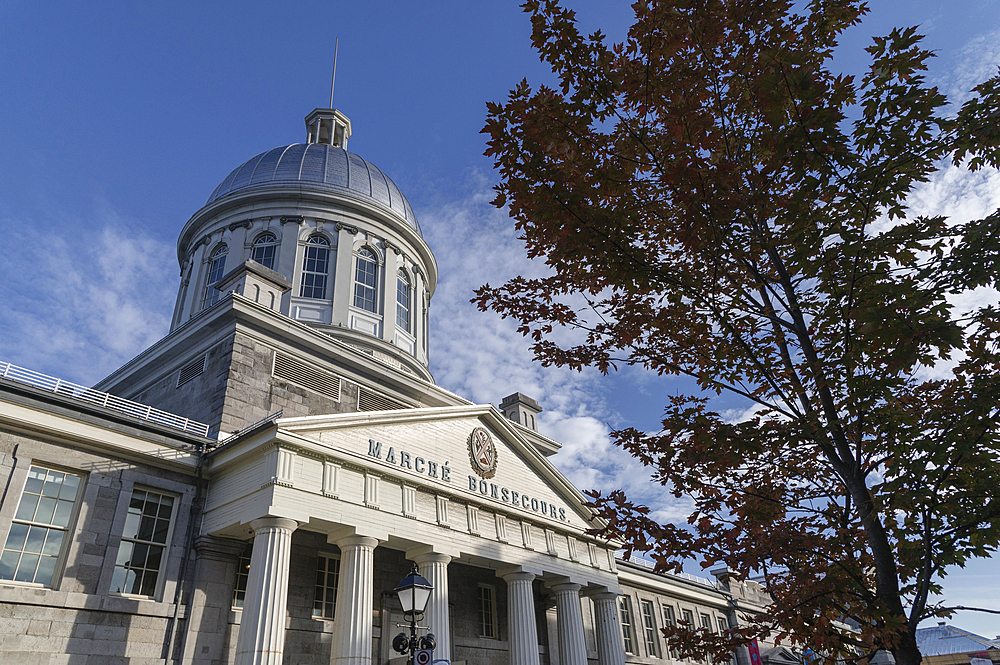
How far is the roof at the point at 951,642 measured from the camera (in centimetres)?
7381

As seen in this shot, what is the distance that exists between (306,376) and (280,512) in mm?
8575

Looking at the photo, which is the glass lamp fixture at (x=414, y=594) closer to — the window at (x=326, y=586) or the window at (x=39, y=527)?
the window at (x=326, y=586)

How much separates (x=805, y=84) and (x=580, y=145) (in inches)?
88.3

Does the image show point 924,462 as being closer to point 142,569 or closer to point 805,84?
point 805,84

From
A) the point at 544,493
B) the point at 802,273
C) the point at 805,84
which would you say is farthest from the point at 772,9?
the point at 544,493

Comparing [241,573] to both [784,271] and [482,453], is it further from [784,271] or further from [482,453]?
[784,271]

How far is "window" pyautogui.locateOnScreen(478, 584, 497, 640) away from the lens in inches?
922

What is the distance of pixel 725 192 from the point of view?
6176mm

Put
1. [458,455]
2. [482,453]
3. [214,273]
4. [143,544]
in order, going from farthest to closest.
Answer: [214,273]
[482,453]
[458,455]
[143,544]

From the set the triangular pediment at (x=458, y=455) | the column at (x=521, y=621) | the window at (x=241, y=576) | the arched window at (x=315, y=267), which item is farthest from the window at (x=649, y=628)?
the arched window at (x=315, y=267)

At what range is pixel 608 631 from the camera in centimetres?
2455

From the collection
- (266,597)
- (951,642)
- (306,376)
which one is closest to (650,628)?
(306,376)

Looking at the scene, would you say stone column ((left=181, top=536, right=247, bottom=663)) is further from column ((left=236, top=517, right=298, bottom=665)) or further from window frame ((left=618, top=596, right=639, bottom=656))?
window frame ((left=618, top=596, right=639, bottom=656))

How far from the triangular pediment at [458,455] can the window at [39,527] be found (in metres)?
5.22
